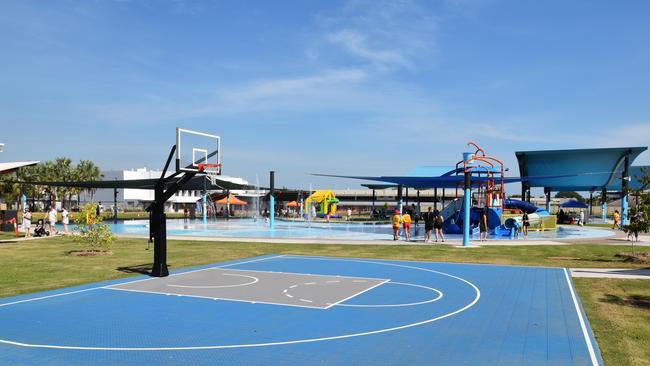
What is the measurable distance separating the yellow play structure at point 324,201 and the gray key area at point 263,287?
1767 inches

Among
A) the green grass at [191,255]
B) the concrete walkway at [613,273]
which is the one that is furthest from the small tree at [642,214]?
the concrete walkway at [613,273]

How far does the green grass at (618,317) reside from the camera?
755 cm

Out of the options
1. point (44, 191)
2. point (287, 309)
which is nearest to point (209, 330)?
point (287, 309)

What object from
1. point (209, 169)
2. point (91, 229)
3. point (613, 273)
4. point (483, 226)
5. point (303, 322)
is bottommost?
point (613, 273)

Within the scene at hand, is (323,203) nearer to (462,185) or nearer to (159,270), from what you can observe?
(462,185)

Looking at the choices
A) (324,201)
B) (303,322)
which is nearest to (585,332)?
(303,322)

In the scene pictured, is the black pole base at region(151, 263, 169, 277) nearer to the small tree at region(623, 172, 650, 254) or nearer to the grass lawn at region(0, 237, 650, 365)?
the grass lawn at region(0, 237, 650, 365)

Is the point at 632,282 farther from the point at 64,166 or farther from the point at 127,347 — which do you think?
the point at 64,166

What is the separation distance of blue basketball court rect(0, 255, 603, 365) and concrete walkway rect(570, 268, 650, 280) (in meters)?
1.51

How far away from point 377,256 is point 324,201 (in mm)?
41779

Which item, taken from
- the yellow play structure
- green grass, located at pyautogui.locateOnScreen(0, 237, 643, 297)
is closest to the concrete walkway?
green grass, located at pyautogui.locateOnScreen(0, 237, 643, 297)

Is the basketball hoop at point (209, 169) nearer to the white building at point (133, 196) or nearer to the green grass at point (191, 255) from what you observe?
the green grass at point (191, 255)

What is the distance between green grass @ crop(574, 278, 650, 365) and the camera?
7547 millimetres

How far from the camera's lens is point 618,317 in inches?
390
